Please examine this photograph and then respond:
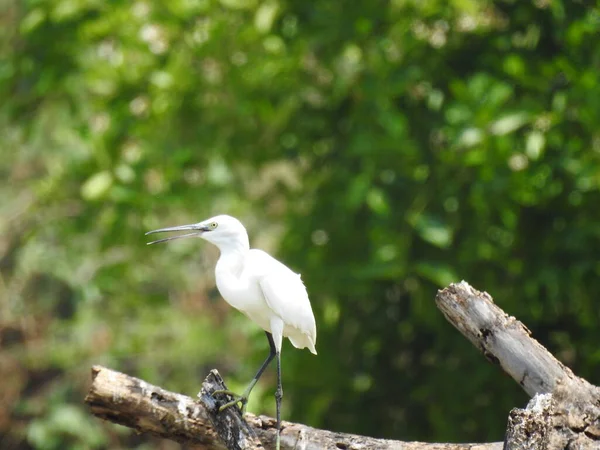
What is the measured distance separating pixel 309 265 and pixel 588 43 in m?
1.66

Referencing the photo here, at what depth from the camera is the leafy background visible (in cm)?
469

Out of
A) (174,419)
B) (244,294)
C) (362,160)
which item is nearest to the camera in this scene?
(244,294)

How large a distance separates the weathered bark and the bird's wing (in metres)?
0.39

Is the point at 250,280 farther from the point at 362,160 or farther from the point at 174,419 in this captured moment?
the point at 362,160

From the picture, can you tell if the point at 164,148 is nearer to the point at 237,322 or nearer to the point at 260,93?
the point at 260,93

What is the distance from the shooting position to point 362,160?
478cm

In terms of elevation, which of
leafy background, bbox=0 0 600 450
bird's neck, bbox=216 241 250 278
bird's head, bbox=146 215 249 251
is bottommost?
leafy background, bbox=0 0 600 450

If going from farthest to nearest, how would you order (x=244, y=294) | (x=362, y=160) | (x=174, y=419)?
1. (x=362, y=160)
2. (x=174, y=419)
3. (x=244, y=294)

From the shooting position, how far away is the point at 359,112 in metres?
4.87

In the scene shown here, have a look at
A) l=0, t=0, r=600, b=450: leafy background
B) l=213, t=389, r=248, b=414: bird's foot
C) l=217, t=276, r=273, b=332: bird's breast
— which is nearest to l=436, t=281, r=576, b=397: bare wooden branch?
l=217, t=276, r=273, b=332: bird's breast

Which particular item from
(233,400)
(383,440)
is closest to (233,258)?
(233,400)

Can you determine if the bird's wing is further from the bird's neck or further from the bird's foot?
the bird's foot

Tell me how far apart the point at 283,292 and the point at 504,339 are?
63 centimetres

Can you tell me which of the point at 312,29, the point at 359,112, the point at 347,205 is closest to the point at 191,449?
the point at 347,205
